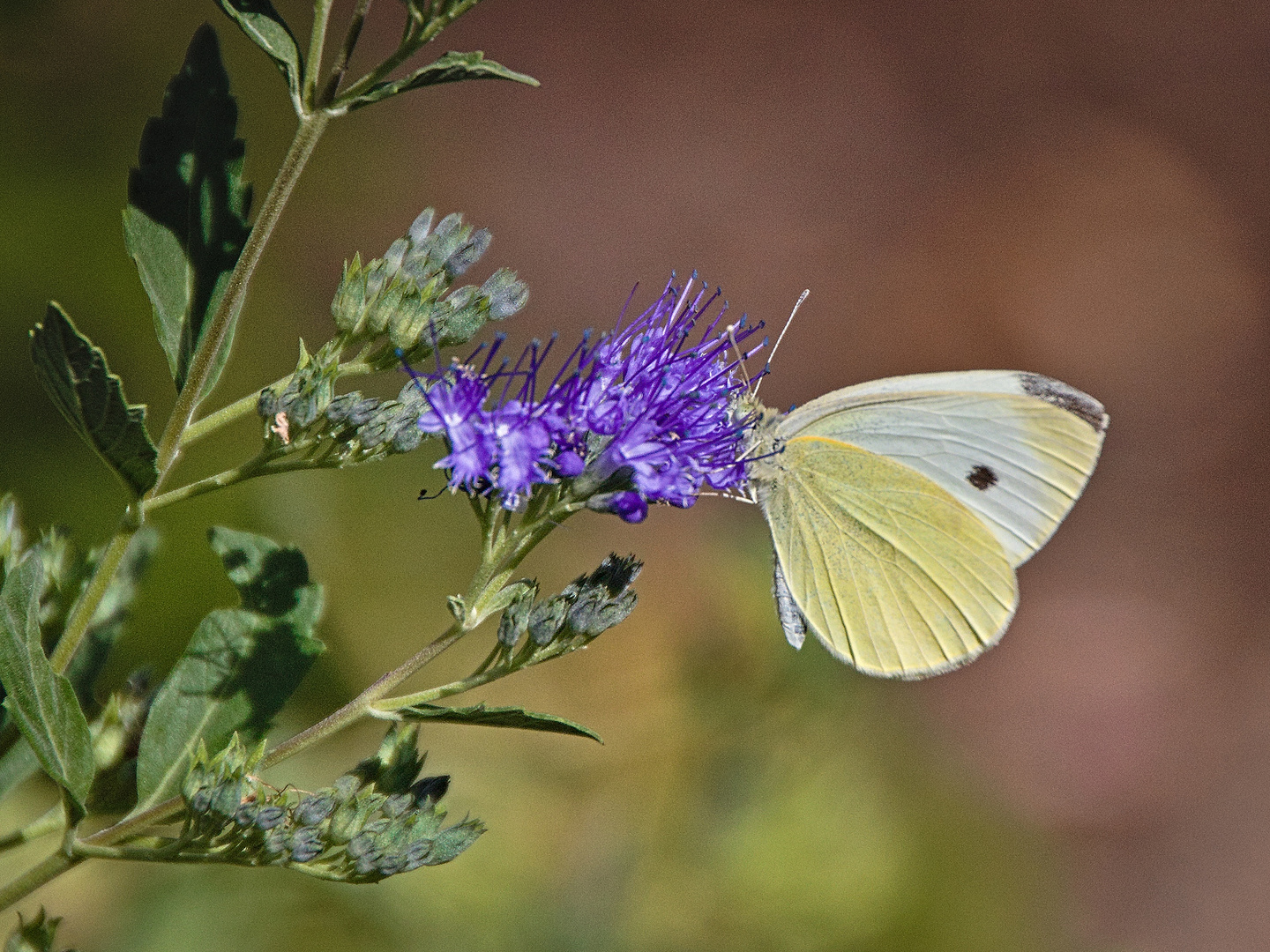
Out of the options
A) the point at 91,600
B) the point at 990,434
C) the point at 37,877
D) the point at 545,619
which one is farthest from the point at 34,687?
the point at 990,434

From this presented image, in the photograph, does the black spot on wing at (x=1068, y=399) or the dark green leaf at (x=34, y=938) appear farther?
the black spot on wing at (x=1068, y=399)

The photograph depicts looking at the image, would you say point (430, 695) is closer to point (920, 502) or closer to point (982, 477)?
point (920, 502)

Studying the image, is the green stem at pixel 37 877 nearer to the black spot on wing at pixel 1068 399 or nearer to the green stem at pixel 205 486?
the green stem at pixel 205 486

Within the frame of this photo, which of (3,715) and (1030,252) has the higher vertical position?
(3,715)

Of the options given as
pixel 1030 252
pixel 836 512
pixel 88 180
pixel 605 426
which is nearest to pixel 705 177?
pixel 1030 252

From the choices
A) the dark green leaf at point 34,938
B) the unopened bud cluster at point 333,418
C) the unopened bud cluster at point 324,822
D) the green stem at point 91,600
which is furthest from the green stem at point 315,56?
the dark green leaf at point 34,938

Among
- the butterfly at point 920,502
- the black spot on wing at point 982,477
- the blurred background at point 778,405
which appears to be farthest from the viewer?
the blurred background at point 778,405

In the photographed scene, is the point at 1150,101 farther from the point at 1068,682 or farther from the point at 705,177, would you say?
the point at 1068,682
